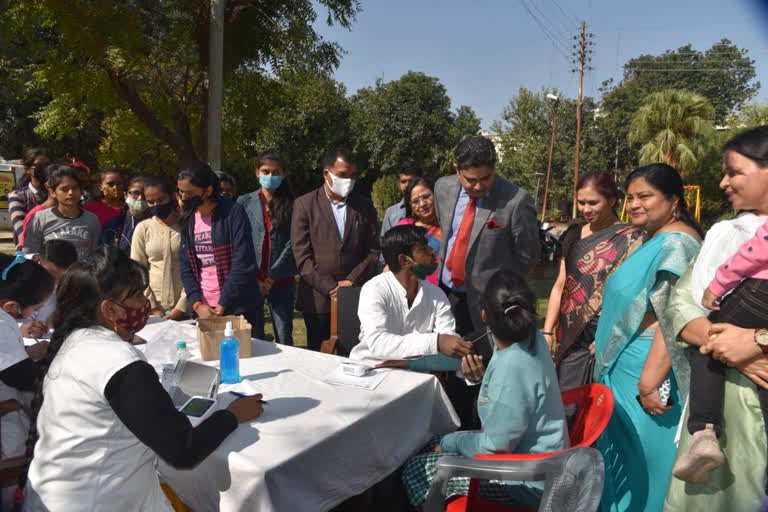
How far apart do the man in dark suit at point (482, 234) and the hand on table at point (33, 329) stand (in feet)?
8.00

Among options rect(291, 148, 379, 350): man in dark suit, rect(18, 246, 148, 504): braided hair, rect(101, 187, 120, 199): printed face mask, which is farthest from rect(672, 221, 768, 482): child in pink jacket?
rect(101, 187, 120, 199): printed face mask

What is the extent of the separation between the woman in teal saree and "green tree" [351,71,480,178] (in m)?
25.7

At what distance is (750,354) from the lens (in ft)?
4.83

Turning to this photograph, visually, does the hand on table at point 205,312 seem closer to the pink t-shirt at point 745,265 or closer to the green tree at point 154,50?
the pink t-shirt at point 745,265

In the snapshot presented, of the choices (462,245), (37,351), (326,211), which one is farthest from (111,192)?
(462,245)

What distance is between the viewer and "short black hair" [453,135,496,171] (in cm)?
326

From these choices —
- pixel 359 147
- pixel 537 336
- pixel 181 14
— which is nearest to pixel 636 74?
pixel 359 147

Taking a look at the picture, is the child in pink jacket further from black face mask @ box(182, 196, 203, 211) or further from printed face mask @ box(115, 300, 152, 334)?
black face mask @ box(182, 196, 203, 211)

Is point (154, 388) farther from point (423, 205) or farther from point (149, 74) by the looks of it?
point (149, 74)

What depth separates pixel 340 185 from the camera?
3967 mm

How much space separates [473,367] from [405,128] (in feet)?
90.4

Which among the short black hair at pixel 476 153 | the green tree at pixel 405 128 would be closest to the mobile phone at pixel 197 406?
the short black hair at pixel 476 153

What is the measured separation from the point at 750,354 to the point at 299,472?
1.46 meters

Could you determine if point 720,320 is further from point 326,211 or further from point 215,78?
point 215,78
